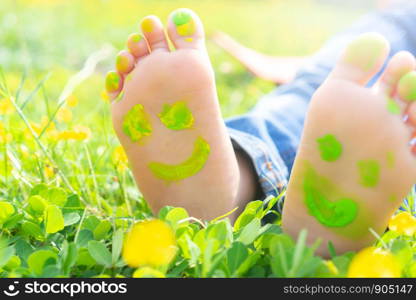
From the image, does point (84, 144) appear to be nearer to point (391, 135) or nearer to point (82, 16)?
point (391, 135)

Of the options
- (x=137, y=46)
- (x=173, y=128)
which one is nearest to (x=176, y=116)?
(x=173, y=128)

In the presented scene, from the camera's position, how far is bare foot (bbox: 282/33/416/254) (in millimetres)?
627

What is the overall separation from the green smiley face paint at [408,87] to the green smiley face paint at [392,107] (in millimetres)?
13

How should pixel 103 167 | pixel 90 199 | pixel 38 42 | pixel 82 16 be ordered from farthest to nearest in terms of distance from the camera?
pixel 82 16 < pixel 38 42 < pixel 103 167 < pixel 90 199

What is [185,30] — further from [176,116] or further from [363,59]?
[363,59]

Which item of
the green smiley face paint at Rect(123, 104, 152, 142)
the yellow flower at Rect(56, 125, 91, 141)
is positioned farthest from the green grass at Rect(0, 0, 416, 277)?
the green smiley face paint at Rect(123, 104, 152, 142)

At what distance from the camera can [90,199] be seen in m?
0.94

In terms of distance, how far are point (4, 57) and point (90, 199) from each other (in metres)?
1.64

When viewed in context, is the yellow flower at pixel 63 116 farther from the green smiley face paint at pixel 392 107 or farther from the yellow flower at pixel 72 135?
the green smiley face paint at pixel 392 107

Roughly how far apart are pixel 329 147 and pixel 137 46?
14.3 inches

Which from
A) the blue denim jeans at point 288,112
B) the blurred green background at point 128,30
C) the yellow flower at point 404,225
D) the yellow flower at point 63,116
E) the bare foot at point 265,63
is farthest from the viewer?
the blurred green background at point 128,30

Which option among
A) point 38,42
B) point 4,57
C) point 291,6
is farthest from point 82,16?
point 291,6

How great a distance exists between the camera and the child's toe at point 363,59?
2.10 feet

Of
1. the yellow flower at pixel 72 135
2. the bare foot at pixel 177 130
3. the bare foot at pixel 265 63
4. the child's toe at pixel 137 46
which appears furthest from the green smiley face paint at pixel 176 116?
the bare foot at pixel 265 63
